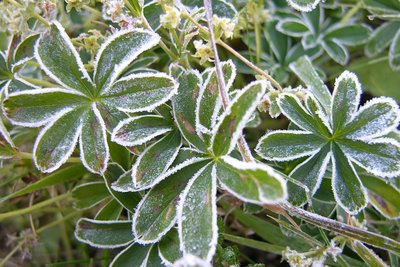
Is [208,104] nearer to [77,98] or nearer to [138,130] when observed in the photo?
[138,130]

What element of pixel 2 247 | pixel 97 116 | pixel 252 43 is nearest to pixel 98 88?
pixel 97 116

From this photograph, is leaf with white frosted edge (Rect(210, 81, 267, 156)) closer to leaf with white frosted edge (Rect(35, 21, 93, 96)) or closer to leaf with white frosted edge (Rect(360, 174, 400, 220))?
leaf with white frosted edge (Rect(35, 21, 93, 96))

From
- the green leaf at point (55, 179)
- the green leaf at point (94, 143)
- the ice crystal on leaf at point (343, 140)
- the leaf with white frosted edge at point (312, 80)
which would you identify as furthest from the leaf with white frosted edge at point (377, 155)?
the green leaf at point (55, 179)

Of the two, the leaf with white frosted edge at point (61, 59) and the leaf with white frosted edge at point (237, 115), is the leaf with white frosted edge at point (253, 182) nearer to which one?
the leaf with white frosted edge at point (237, 115)

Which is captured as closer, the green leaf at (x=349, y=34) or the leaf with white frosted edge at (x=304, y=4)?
the leaf with white frosted edge at (x=304, y=4)

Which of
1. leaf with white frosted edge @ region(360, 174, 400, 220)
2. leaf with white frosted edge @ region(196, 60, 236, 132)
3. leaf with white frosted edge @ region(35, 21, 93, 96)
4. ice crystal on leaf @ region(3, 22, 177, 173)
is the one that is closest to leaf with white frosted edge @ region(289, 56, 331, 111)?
leaf with white frosted edge @ region(360, 174, 400, 220)

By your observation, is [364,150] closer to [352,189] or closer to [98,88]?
[352,189]

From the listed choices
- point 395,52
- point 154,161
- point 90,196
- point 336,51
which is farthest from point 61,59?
point 395,52
